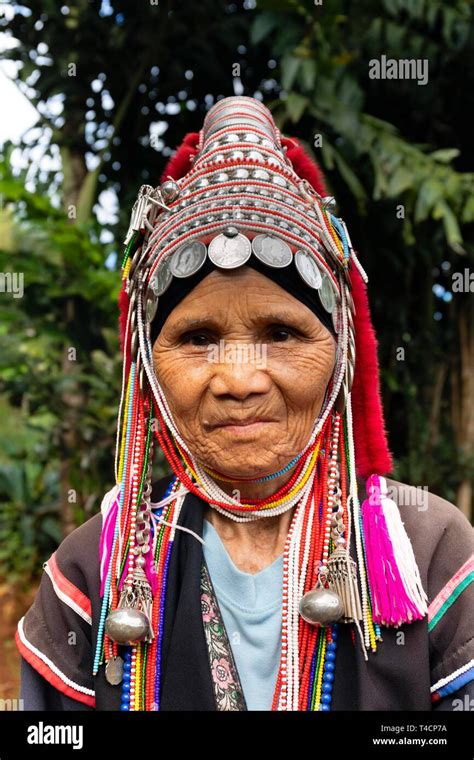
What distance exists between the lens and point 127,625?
142cm

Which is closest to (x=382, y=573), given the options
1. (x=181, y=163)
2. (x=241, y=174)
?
(x=241, y=174)

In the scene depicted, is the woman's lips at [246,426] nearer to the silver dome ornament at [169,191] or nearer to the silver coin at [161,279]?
the silver coin at [161,279]

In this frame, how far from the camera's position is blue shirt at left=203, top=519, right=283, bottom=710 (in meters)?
1.48

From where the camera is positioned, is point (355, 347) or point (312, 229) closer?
point (312, 229)

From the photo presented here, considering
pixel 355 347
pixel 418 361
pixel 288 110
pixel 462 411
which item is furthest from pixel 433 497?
pixel 462 411

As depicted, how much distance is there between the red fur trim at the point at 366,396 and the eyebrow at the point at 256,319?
0.26 metres

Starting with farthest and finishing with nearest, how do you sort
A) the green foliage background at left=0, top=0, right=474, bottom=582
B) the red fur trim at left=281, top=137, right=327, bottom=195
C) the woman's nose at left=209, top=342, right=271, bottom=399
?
the green foliage background at left=0, top=0, right=474, bottom=582 → the red fur trim at left=281, top=137, right=327, bottom=195 → the woman's nose at left=209, top=342, right=271, bottom=399

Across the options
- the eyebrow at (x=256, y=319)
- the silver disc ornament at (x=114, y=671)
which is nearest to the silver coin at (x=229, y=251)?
the eyebrow at (x=256, y=319)

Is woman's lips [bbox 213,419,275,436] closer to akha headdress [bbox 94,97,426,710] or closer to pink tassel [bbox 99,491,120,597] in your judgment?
akha headdress [bbox 94,97,426,710]

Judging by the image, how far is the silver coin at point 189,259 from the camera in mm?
1432

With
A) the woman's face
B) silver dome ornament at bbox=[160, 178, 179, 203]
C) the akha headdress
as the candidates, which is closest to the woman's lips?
the woman's face

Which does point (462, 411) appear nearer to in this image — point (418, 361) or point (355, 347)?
point (418, 361)

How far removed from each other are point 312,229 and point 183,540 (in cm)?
69

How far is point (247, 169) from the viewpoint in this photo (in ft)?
5.01
